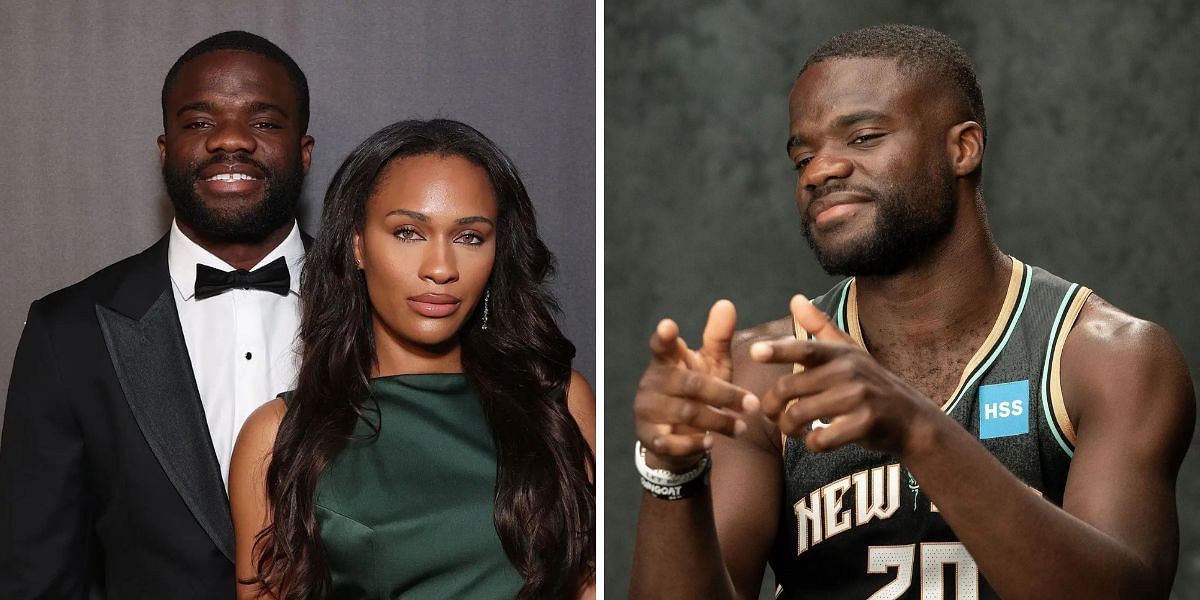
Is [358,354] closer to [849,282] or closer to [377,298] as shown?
[377,298]

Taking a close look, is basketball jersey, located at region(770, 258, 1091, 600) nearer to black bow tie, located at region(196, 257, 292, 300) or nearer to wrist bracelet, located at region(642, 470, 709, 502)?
wrist bracelet, located at region(642, 470, 709, 502)

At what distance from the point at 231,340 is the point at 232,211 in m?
0.22

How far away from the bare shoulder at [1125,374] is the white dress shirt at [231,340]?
4.33ft

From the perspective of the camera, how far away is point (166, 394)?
2.22m

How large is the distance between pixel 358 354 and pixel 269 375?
0.16 metres

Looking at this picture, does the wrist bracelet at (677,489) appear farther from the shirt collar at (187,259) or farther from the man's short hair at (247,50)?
the man's short hair at (247,50)

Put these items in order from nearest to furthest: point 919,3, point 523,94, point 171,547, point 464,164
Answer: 1. point 171,547
2. point 464,164
3. point 523,94
4. point 919,3

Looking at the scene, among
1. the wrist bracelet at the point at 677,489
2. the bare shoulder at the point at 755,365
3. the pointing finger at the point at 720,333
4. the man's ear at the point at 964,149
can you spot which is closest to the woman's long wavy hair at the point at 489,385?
the bare shoulder at the point at 755,365

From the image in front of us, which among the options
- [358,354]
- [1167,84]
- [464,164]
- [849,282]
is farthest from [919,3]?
[358,354]

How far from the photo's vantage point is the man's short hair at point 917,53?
7.77 feet

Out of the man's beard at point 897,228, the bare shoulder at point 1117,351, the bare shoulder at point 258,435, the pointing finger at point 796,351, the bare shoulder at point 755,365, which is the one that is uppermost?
the man's beard at point 897,228

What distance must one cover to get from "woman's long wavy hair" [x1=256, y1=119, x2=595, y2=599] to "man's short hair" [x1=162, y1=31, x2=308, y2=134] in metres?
0.14

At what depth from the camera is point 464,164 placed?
92.0 inches

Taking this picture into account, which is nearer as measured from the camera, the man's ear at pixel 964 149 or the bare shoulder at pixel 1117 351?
the bare shoulder at pixel 1117 351
